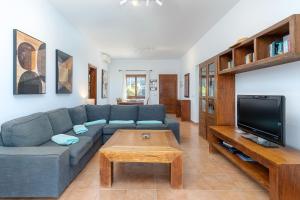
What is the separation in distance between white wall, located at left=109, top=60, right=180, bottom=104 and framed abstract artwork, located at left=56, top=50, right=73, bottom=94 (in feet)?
16.8

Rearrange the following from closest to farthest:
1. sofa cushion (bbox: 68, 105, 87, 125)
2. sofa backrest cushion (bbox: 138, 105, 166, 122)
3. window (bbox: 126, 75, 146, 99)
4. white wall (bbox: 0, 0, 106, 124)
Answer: white wall (bbox: 0, 0, 106, 124), sofa cushion (bbox: 68, 105, 87, 125), sofa backrest cushion (bbox: 138, 105, 166, 122), window (bbox: 126, 75, 146, 99)

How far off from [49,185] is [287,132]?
107 inches

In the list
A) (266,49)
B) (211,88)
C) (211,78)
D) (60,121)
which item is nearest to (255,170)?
(266,49)

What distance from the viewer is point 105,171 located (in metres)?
2.42

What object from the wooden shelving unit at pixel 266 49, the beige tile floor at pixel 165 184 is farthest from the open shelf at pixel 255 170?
the wooden shelving unit at pixel 266 49

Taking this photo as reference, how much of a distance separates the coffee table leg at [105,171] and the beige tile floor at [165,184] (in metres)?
0.07

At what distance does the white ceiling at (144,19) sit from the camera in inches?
147

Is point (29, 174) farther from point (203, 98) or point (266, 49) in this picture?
point (203, 98)

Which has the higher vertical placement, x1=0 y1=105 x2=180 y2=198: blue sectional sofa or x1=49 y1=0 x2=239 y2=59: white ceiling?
x1=49 y1=0 x2=239 y2=59: white ceiling

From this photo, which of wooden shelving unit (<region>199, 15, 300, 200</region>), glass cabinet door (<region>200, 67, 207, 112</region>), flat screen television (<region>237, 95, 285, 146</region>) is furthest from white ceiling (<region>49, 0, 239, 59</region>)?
flat screen television (<region>237, 95, 285, 146</region>)

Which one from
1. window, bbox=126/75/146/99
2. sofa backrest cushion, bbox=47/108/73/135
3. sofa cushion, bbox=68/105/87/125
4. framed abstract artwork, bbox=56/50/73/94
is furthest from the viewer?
window, bbox=126/75/146/99

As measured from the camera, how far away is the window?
32.7 ft

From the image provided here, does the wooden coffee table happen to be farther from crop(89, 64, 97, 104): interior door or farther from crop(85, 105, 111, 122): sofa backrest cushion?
crop(89, 64, 97, 104): interior door

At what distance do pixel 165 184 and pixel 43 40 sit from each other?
9.84ft
